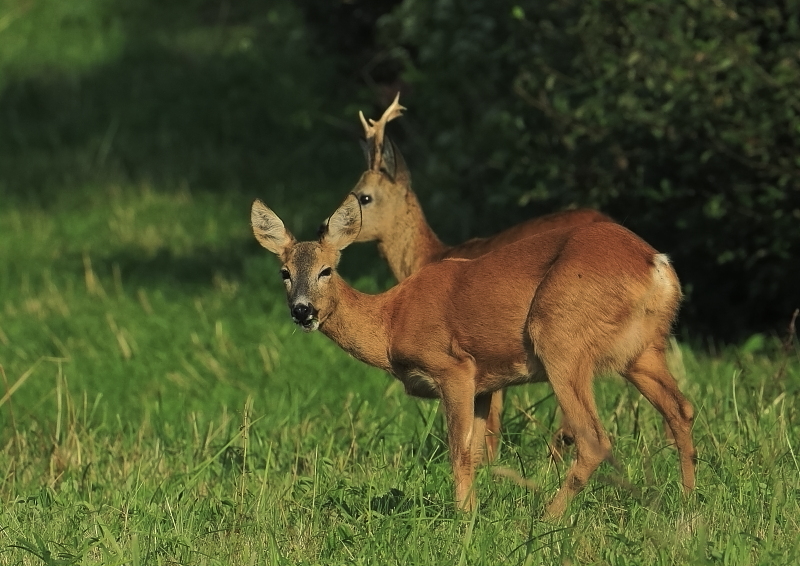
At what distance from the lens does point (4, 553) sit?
4.97m

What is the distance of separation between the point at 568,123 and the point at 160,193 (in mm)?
8015

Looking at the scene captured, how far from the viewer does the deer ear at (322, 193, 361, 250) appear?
6.27 metres

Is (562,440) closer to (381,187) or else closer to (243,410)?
(243,410)

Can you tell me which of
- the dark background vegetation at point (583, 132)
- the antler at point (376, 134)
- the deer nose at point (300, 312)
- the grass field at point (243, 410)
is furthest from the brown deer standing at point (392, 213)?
the deer nose at point (300, 312)

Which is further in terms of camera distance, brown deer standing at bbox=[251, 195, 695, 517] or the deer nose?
the deer nose

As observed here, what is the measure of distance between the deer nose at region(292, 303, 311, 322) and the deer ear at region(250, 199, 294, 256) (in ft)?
1.51

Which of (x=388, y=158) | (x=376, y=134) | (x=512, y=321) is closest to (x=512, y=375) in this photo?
(x=512, y=321)

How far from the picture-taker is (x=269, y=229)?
6.30m

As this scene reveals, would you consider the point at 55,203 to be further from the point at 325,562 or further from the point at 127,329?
the point at 325,562

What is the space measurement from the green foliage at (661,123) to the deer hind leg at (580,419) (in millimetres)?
2693

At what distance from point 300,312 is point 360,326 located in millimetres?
332

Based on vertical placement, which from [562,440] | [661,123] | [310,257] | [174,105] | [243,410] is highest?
[310,257]

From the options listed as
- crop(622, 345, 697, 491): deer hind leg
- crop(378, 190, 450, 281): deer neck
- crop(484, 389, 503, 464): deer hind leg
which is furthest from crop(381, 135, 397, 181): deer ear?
crop(622, 345, 697, 491): deer hind leg

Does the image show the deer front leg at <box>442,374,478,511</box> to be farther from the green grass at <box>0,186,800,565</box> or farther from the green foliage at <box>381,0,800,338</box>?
the green foliage at <box>381,0,800,338</box>
